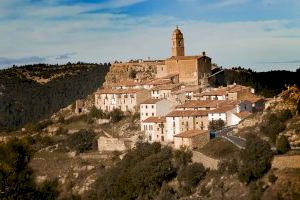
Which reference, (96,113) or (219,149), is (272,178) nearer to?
(219,149)

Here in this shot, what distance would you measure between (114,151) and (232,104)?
945cm

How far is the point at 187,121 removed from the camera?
46.6 meters

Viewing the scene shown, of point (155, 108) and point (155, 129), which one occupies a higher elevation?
point (155, 108)

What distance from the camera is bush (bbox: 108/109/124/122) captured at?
55.8 metres

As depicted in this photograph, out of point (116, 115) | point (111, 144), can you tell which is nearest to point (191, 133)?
point (111, 144)

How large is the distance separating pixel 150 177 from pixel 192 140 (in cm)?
388

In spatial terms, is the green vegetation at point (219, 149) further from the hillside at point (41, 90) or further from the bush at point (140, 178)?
the hillside at point (41, 90)

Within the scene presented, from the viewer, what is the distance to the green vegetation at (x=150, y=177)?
39156mm

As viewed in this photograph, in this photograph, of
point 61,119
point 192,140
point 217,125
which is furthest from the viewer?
point 61,119

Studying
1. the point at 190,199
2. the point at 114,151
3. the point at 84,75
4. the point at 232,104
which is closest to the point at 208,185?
the point at 190,199

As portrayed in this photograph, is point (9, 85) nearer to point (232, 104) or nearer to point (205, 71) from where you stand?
point (205, 71)

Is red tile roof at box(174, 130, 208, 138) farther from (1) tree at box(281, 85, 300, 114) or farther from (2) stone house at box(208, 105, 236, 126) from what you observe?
(1) tree at box(281, 85, 300, 114)

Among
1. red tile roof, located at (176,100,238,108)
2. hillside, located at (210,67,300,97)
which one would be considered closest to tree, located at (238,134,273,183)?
red tile roof, located at (176,100,238,108)

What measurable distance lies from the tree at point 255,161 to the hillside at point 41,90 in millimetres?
45189
